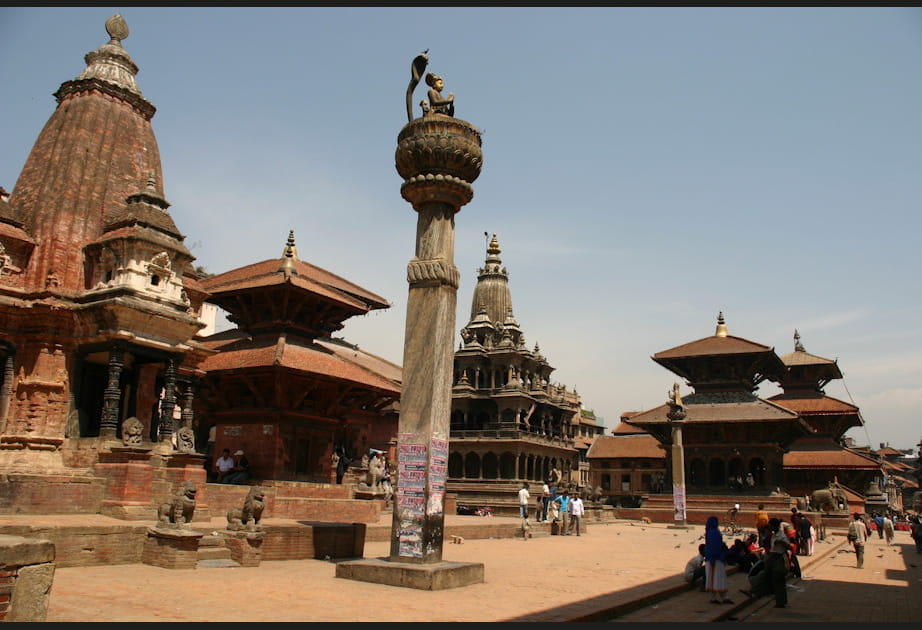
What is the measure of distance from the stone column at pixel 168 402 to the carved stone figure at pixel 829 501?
3044cm

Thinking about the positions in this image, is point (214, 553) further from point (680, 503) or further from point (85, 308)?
point (680, 503)

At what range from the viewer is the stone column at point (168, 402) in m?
19.0

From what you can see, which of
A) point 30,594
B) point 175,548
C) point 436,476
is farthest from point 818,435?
point 30,594

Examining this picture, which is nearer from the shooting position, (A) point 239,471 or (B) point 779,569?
A: (B) point 779,569

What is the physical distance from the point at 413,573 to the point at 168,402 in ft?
37.1

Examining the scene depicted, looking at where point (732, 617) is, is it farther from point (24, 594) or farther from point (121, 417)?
point (121, 417)

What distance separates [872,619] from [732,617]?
2052mm

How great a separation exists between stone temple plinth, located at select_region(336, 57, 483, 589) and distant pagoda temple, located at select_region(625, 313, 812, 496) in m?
30.0

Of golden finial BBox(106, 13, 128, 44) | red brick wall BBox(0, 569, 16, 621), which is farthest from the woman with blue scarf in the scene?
golden finial BBox(106, 13, 128, 44)

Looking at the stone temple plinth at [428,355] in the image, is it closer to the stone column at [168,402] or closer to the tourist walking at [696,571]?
the tourist walking at [696,571]

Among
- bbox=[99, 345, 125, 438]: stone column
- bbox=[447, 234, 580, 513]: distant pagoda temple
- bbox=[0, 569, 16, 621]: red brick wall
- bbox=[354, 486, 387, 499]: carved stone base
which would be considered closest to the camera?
bbox=[0, 569, 16, 621]: red brick wall

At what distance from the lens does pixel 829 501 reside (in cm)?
3450

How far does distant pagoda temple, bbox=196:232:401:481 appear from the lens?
23.8 metres

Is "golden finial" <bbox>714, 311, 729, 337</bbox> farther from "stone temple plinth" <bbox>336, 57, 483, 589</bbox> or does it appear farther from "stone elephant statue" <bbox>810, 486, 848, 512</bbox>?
"stone temple plinth" <bbox>336, 57, 483, 589</bbox>
